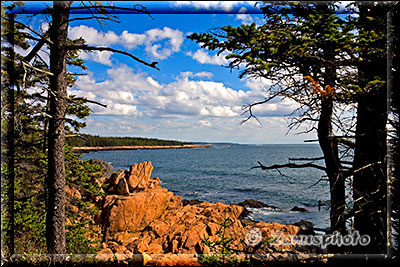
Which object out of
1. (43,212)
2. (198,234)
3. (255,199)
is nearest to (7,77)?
(43,212)

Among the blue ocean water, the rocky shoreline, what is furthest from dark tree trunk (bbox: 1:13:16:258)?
the blue ocean water

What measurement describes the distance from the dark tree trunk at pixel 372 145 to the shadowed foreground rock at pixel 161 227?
1.08m

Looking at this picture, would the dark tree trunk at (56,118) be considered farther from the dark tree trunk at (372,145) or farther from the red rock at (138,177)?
the red rock at (138,177)

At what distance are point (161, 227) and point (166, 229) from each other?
147 millimetres

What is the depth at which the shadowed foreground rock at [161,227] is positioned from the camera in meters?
3.87

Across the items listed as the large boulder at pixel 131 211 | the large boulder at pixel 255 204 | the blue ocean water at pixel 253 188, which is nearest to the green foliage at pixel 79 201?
the blue ocean water at pixel 253 188

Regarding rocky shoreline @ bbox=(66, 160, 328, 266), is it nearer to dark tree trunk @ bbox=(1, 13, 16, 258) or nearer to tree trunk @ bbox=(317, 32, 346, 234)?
tree trunk @ bbox=(317, 32, 346, 234)

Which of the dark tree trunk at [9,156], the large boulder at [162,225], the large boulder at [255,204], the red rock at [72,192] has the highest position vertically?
the dark tree trunk at [9,156]

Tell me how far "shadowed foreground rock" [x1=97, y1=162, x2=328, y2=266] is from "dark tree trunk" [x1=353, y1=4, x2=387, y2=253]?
1.08 meters

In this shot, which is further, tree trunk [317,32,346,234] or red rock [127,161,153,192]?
red rock [127,161,153,192]

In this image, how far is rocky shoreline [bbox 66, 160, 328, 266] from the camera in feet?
12.1

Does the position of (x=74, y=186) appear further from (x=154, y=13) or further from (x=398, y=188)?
(x=398, y=188)

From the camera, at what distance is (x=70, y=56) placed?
524 cm

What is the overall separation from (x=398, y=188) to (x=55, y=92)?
15.2ft
